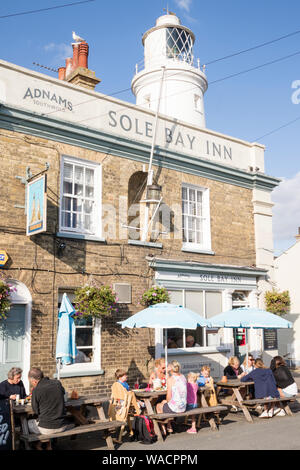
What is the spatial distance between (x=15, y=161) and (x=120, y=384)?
566 centimetres

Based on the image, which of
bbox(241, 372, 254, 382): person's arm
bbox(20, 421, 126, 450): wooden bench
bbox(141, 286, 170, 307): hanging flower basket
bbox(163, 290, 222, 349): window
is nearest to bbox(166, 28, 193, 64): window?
bbox(163, 290, 222, 349): window

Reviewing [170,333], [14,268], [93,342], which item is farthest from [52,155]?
[170,333]

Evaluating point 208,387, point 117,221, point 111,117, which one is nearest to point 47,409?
point 208,387

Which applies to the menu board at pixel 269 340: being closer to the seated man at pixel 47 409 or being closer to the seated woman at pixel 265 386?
the seated woman at pixel 265 386

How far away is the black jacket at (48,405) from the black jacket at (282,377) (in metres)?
5.42

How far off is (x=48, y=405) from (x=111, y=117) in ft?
27.6

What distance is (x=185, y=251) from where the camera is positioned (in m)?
14.2

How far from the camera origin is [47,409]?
7145 millimetres

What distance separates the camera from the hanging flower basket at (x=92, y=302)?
11.4 m

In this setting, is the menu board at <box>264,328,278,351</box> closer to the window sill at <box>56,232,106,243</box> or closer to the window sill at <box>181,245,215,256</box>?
the window sill at <box>181,245,215,256</box>

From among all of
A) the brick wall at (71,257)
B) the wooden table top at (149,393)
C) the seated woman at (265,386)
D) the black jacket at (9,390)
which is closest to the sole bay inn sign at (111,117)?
the brick wall at (71,257)

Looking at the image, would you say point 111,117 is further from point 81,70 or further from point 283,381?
point 283,381

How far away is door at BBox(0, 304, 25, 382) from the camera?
34.2 ft

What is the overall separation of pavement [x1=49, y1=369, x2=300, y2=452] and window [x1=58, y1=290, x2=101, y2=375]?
295cm
